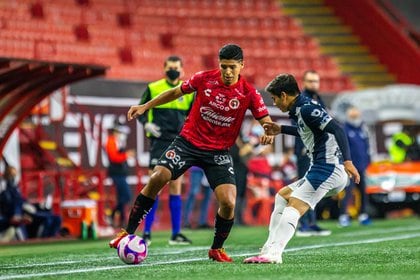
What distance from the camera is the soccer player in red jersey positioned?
31.1 feet

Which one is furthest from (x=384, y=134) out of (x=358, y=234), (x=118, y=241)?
(x=118, y=241)

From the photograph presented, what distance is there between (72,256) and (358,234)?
485 centimetres

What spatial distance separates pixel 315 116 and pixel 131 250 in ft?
6.31

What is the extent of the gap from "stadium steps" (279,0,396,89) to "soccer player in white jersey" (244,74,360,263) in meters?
19.2

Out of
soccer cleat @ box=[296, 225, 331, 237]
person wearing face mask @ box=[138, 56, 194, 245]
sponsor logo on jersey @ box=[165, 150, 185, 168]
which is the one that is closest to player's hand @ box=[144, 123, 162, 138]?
person wearing face mask @ box=[138, 56, 194, 245]

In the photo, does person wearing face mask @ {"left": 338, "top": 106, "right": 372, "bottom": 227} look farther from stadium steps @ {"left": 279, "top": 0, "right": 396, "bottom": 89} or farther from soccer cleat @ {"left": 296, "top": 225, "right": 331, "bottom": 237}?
stadium steps @ {"left": 279, "top": 0, "right": 396, "bottom": 89}

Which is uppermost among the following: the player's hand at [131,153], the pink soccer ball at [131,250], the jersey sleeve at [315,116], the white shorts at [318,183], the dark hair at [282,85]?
the dark hair at [282,85]

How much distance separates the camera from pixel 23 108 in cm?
1503

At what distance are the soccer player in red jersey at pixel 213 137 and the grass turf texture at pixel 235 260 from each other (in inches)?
19.2

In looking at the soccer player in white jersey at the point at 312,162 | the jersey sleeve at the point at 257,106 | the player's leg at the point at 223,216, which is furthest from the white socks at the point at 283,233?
the jersey sleeve at the point at 257,106

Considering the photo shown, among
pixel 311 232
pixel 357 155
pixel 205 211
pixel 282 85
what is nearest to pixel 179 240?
pixel 311 232

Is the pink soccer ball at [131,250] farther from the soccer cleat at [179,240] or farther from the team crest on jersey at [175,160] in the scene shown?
the soccer cleat at [179,240]

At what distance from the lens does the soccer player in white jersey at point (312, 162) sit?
29.9 ft

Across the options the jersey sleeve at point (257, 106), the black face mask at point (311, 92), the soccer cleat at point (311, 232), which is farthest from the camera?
the soccer cleat at point (311, 232)
